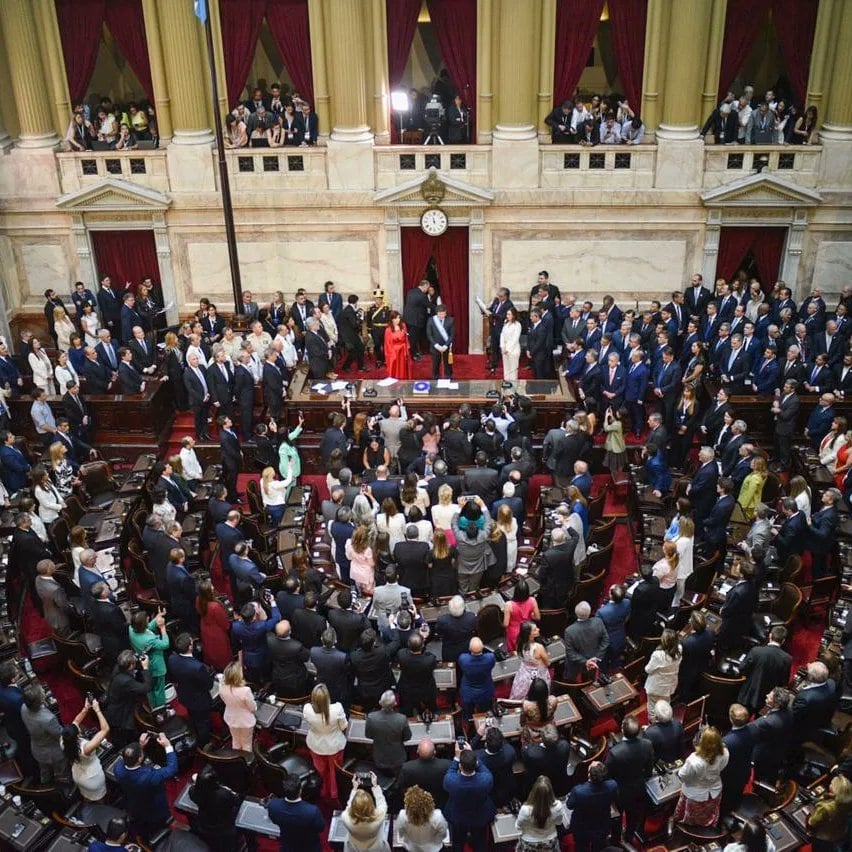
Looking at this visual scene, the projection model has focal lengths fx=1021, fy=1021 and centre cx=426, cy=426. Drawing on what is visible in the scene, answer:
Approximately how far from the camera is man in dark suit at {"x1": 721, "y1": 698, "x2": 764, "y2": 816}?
8.73 m

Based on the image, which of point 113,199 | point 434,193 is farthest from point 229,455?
point 113,199

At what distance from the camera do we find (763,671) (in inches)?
388

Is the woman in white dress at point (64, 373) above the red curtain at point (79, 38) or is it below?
below

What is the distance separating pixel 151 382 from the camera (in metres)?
16.8

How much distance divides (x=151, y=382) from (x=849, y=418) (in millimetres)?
11033

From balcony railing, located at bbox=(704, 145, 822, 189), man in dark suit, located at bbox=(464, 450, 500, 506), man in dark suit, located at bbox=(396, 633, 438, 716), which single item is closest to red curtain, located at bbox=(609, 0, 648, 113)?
balcony railing, located at bbox=(704, 145, 822, 189)

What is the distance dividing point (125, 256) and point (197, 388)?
5392mm

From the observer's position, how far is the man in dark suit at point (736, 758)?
8.73 metres

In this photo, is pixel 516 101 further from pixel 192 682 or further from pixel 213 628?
→ pixel 192 682

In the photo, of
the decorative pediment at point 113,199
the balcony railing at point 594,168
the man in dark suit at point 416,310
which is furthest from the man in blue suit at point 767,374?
the decorative pediment at point 113,199

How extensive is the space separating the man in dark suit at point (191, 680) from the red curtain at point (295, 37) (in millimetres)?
12512

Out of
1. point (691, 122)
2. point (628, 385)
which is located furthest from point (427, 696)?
point (691, 122)

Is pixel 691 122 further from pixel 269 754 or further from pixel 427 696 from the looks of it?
pixel 269 754

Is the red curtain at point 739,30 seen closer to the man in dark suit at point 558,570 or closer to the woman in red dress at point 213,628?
the man in dark suit at point 558,570
